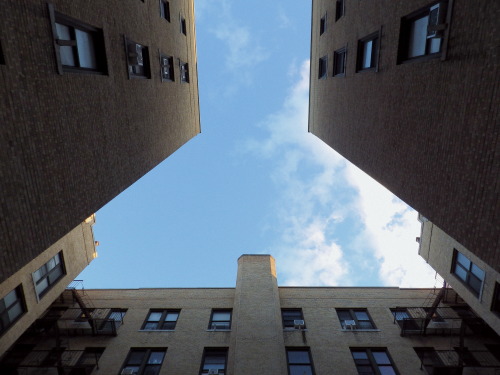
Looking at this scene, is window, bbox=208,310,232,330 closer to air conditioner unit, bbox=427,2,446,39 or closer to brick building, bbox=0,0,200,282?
brick building, bbox=0,0,200,282

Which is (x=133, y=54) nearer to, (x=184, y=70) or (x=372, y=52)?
(x=372, y=52)

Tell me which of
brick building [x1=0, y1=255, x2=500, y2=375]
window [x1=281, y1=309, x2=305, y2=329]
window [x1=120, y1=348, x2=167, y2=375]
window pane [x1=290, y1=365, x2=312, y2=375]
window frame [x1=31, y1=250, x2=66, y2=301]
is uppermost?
window frame [x1=31, y1=250, x2=66, y2=301]

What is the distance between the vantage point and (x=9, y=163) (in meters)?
6.41

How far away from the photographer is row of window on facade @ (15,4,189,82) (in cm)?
803

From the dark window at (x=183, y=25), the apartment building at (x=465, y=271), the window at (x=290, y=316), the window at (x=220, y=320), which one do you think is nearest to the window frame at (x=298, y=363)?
the window at (x=290, y=316)

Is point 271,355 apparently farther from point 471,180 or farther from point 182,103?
point 182,103

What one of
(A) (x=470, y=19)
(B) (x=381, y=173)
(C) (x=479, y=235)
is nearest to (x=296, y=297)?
(B) (x=381, y=173)

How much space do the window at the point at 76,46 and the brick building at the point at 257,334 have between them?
12614 mm

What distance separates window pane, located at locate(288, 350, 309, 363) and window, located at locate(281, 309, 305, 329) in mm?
1880

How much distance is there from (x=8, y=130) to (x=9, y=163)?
61 cm

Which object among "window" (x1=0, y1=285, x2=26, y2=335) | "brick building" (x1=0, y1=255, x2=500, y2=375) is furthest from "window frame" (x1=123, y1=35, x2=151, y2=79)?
"brick building" (x1=0, y1=255, x2=500, y2=375)

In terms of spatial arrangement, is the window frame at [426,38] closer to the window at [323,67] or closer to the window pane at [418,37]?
the window pane at [418,37]

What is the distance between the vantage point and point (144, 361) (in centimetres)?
1652

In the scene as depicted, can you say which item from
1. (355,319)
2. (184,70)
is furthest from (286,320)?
(184,70)
